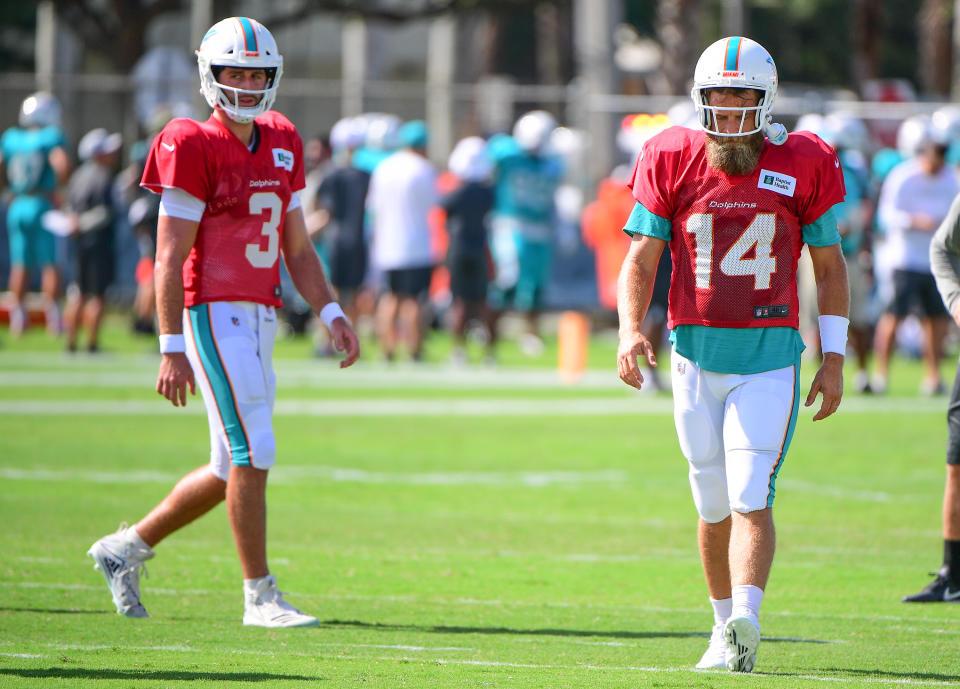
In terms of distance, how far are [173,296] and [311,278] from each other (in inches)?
28.4

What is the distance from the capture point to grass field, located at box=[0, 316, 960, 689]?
543cm

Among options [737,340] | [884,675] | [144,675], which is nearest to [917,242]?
[737,340]

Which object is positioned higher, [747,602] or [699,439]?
[699,439]

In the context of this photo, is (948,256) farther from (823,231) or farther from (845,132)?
(845,132)

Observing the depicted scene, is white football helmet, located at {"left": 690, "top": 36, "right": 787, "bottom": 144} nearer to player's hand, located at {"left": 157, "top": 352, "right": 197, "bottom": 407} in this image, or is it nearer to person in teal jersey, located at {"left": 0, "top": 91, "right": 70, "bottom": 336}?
player's hand, located at {"left": 157, "top": 352, "right": 197, "bottom": 407}

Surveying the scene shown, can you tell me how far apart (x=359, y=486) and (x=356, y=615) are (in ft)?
10.9

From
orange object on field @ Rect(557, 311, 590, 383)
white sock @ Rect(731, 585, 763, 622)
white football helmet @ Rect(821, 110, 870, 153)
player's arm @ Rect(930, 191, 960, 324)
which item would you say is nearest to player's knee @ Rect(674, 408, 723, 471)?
white sock @ Rect(731, 585, 763, 622)

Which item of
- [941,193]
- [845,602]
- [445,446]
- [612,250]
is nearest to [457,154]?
[612,250]

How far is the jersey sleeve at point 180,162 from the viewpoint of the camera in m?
5.97

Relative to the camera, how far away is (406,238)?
667 inches

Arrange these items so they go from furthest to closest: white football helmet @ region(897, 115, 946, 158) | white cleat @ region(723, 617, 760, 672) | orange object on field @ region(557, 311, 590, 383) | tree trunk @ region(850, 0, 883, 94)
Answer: tree trunk @ region(850, 0, 883, 94), orange object on field @ region(557, 311, 590, 383), white football helmet @ region(897, 115, 946, 158), white cleat @ region(723, 617, 760, 672)

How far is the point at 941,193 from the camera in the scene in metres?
14.7

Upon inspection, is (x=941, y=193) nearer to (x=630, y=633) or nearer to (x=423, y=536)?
(x=423, y=536)

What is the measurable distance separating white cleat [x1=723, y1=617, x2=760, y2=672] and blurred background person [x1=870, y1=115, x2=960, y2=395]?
9.74 meters
